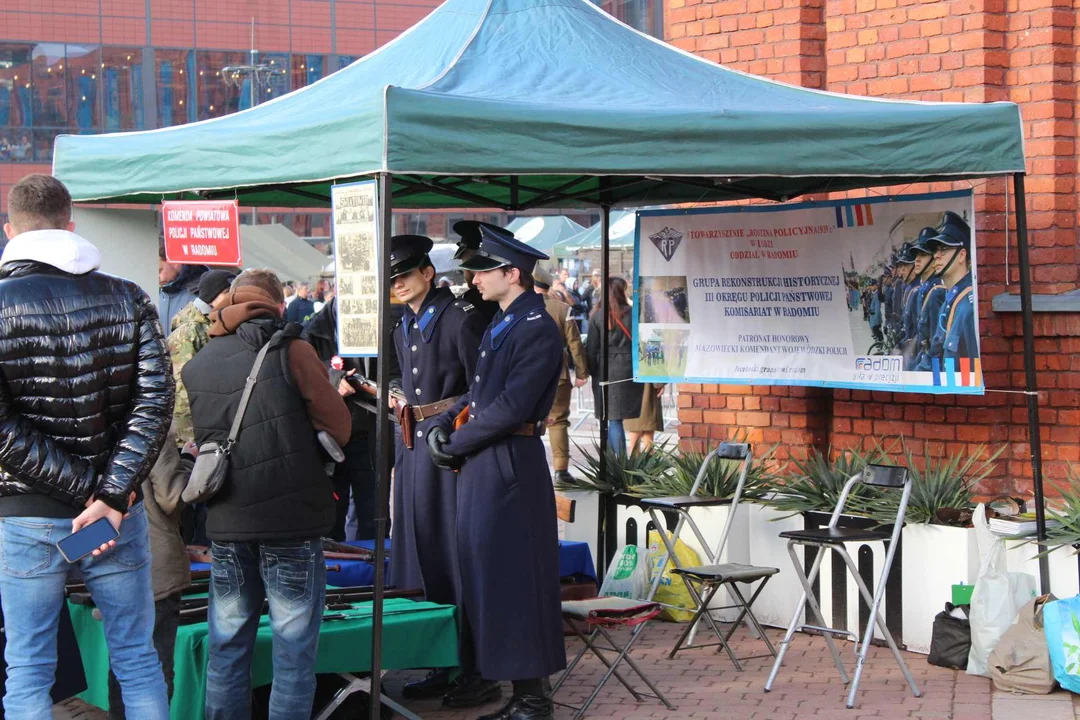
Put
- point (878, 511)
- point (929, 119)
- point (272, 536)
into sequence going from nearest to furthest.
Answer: point (272, 536) → point (929, 119) → point (878, 511)

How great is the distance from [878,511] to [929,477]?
12.5 inches

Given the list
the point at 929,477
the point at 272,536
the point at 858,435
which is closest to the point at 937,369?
the point at 929,477

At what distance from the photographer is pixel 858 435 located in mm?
8148

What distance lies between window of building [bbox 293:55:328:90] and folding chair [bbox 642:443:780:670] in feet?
148

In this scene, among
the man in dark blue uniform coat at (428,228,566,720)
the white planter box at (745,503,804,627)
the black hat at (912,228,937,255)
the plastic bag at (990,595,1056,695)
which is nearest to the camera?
the man in dark blue uniform coat at (428,228,566,720)

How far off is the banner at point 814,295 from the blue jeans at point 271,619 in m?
3.55

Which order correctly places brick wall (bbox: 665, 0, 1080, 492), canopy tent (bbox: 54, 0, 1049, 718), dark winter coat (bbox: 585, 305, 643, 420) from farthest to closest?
dark winter coat (bbox: 585, 305, 643, 420) → brick wall (bbox: 665, 0, 1080, 492) → canopy tent (bbox: 54, 0, 1049, 718)

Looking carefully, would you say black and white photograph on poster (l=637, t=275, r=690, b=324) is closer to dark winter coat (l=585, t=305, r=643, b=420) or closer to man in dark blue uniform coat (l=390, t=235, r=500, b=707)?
man in dark blue uniform coat (l=390, t=235, r=500, b=707)

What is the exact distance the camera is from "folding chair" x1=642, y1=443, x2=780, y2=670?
6.41 meters

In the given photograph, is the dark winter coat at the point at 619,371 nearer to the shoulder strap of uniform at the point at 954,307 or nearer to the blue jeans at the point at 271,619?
the shoulder strap of uniform at the point at 954,307

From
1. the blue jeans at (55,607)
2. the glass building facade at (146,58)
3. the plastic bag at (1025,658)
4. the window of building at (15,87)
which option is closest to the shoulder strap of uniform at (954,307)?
the plastic bag at (1025,658)

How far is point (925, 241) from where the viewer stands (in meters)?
7.08

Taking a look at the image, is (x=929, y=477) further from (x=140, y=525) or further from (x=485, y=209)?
(x=140, y=525)

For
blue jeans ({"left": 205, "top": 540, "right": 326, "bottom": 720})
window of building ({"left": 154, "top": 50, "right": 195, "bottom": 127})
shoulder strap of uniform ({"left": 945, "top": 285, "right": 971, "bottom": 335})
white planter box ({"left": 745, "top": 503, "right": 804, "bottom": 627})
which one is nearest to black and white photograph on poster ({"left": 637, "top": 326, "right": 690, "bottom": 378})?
white planter box ({"left": 745, "top": 503, "right": 804, "bottom": 627})
